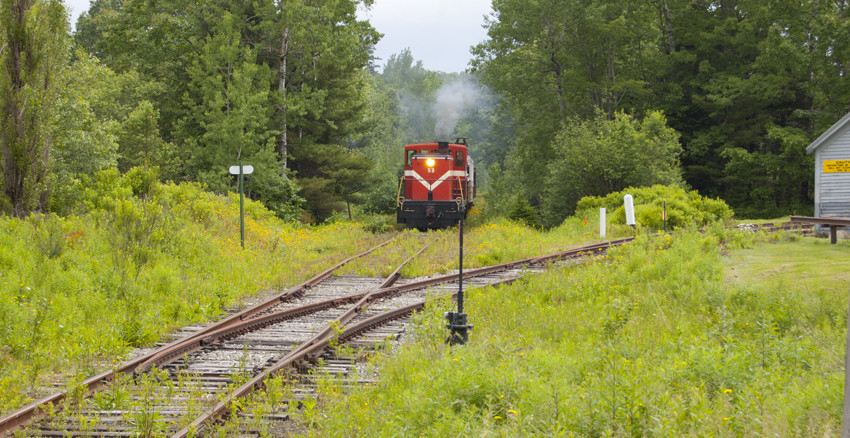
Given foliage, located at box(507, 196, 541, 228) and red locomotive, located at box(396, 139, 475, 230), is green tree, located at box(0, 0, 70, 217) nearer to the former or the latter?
red locomotive, located at box(396, 139, 475, 230)

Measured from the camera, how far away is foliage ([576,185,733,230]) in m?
20.5

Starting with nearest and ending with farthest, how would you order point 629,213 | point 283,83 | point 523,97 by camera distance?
point 629,213
point 283,83
point 523,97

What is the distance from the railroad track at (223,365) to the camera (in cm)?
520

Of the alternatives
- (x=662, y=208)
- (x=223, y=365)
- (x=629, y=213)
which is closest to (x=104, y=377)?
(x=223, y=365)

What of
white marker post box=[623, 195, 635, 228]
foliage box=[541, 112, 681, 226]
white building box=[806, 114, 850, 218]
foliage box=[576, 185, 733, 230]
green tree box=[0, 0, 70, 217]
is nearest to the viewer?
green tree box=[0, 0, 70, 217]

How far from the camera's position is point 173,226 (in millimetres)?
14219

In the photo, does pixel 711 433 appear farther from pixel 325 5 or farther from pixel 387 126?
pixel 387 126

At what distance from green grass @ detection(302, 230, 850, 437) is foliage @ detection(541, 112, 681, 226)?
18.1 m

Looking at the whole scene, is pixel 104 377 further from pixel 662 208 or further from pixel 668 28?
pixel 668 28

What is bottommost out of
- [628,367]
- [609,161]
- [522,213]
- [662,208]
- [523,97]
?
[628,367]

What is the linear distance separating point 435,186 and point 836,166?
42.1ft

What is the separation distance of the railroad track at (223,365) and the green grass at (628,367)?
836 millimetres

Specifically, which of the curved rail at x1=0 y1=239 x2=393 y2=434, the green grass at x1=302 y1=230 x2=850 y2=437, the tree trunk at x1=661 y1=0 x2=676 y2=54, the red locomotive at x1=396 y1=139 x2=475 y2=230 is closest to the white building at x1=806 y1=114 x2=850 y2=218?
the green grass at x1=302 y1=230 x2=850 y2=437

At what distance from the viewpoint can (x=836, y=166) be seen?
19.3m
